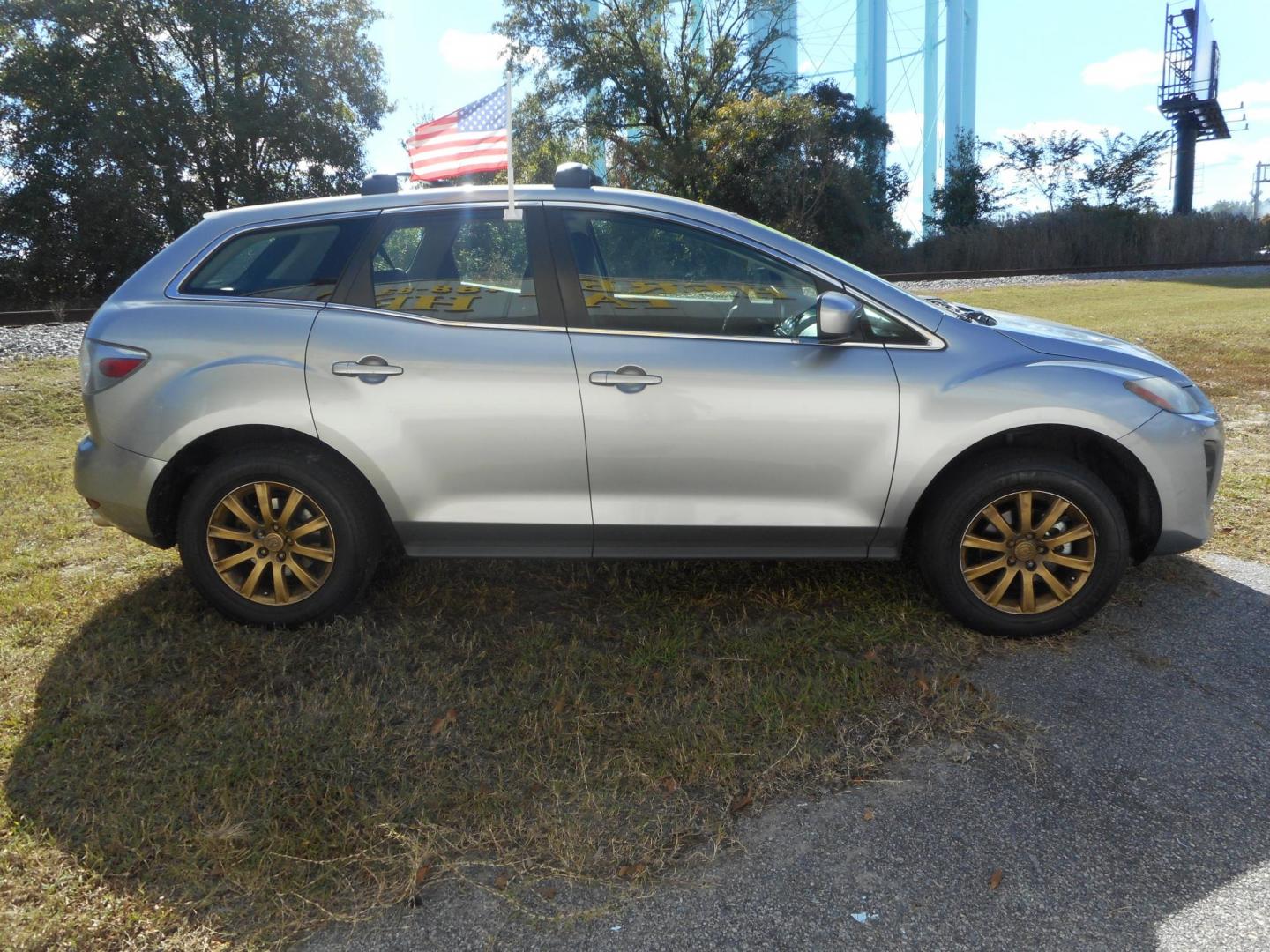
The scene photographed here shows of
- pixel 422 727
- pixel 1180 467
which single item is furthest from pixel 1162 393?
pixel 422 727

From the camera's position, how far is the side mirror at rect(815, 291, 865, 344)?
144 inches

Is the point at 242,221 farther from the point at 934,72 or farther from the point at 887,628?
the point at 934,72

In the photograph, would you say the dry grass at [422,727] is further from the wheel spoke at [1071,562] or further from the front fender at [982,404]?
the front fender at [982,404]

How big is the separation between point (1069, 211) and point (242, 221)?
33491 millimetres

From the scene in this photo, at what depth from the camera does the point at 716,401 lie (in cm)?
379

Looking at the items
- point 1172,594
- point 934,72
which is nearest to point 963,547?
point 1172,594

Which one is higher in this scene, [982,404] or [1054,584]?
[982,404]

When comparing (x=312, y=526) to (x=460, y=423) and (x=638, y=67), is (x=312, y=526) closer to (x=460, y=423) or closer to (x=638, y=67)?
(x=460, y=423)

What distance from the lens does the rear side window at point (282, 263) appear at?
13.2 ft

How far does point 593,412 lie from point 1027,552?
183cm

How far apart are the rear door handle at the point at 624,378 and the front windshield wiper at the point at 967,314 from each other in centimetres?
124

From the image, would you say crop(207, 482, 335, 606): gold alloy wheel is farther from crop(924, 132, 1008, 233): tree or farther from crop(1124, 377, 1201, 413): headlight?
crop(924, 132, 1008, 233): tree

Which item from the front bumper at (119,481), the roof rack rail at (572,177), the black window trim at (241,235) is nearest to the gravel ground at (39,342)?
the front bumper at (119,481)

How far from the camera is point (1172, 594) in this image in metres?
4.59
